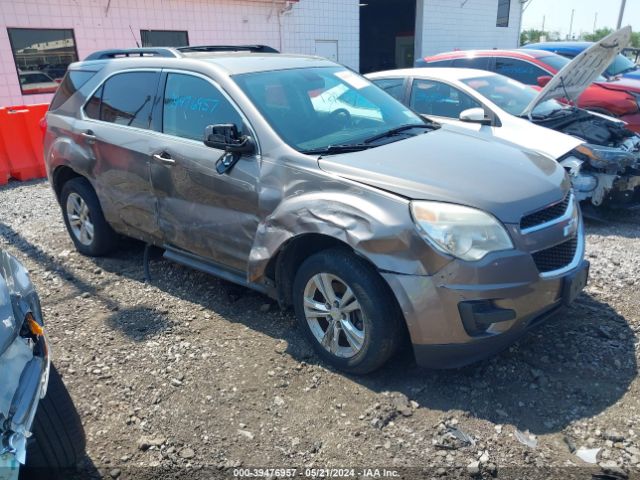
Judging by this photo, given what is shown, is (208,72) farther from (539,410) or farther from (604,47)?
(604,47)

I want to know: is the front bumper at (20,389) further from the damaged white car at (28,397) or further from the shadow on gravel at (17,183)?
the shadow on gravel at (17,183)

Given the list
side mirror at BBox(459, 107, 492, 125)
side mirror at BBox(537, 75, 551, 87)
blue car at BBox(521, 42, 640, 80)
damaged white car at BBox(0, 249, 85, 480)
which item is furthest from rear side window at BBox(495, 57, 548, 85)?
damaged white car at BBox(0, 249, 85, 480)

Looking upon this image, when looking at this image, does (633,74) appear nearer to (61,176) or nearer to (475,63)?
(475,63)

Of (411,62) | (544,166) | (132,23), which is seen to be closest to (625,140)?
(544,166)

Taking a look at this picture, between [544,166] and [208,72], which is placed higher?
[208,72]

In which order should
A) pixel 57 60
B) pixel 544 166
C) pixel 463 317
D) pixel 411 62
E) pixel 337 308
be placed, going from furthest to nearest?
pixel 411 62
pixel 57 60
pixel 544 166
pixel 337 308
pixel 463 317

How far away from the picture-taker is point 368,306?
2.99 metres

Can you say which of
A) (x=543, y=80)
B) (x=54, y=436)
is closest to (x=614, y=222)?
(x=543, y=80)

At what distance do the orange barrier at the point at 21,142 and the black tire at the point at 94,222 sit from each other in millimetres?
3984

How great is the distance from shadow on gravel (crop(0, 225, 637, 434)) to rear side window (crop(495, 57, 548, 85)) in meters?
5.39

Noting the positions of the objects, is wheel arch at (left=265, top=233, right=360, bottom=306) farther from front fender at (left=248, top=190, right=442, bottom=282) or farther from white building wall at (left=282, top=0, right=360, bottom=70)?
white building wall at (left=282, top=0, right=360, bottom=70)

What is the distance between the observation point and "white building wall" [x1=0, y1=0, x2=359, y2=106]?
10688 mm

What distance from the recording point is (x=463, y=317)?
9.16 feet

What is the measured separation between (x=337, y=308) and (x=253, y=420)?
0.78 metres
